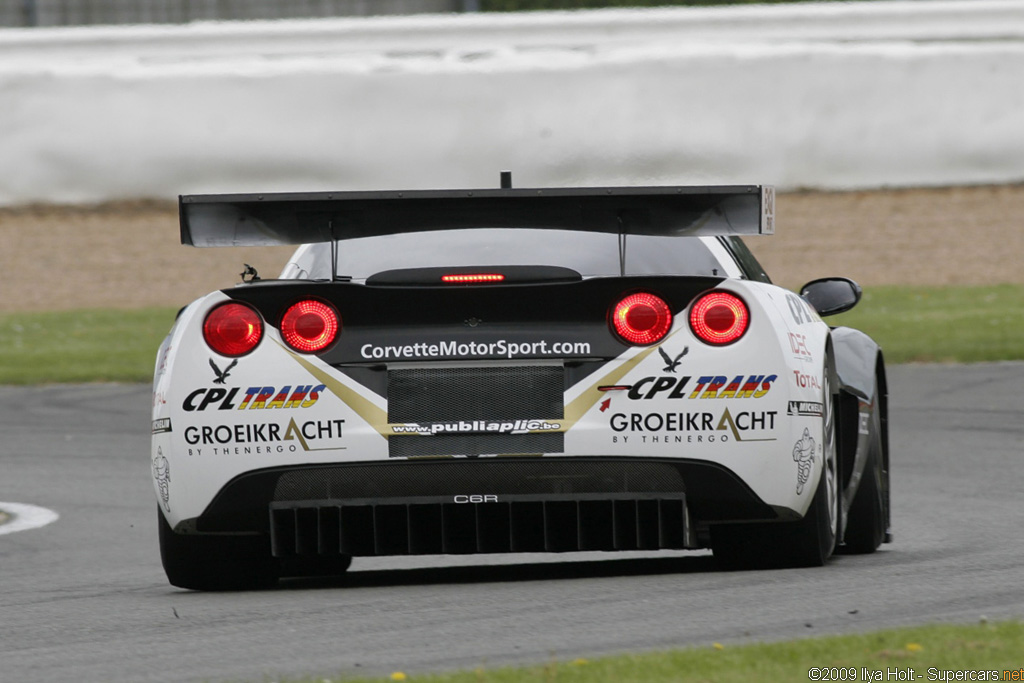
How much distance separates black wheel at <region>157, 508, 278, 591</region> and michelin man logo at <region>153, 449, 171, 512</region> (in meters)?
0.12

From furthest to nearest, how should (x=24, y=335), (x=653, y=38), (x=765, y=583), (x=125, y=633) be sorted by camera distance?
1. (x=653, y=38)
2. (x=24, y=335)
3. (x=765, y=583)
4. (x=125, y=633)

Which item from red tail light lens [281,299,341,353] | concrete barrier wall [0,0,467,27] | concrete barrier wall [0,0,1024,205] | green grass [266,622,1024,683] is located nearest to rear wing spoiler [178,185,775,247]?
red tail light lens [281,299,341,353]

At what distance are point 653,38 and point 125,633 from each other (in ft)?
71.5

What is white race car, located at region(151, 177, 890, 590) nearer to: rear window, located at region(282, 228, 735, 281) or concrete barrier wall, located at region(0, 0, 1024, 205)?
rear window, located at region(282, 228, 735, 281)

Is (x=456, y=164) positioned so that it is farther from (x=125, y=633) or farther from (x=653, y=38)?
(x=125, y=633)

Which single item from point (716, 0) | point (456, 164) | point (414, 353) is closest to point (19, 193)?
point (456, 164)

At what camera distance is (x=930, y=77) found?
2498 cm

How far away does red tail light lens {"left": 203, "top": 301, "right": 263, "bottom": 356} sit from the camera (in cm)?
570

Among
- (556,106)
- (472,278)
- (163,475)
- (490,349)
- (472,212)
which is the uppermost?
(556,106)

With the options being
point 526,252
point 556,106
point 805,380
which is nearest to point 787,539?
point 805,380

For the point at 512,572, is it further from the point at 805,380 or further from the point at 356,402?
the point at 805,380

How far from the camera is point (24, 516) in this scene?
9.52 meters

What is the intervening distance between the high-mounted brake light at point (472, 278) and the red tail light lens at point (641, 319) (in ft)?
1.10

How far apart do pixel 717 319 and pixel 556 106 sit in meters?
19.8
